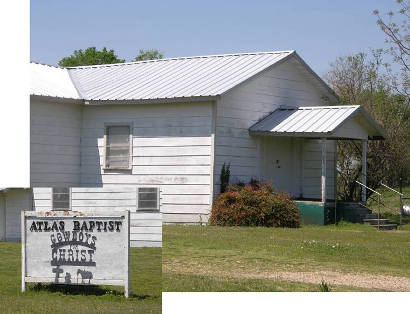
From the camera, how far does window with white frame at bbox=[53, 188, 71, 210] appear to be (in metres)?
6.60

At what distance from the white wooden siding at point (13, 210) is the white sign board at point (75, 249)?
0.14 metres

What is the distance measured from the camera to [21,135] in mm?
7121

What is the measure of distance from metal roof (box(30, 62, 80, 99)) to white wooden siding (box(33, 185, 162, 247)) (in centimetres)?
508

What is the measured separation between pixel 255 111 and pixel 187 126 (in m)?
4.91

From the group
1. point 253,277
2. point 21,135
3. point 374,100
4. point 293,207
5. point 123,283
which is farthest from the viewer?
point 374,100

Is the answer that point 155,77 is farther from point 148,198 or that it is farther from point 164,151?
point 148,198

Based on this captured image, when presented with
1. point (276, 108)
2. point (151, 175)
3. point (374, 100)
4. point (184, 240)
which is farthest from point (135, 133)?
point (374, 100)

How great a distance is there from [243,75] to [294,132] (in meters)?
2.17

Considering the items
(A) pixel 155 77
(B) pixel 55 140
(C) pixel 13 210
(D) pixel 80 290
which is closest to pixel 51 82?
(A) pixel 155 77

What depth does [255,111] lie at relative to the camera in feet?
63.6

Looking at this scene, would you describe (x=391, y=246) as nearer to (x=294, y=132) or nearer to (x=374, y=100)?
(x=294, y=132)

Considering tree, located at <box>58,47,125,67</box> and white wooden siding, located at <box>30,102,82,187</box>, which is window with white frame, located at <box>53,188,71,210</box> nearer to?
white wooden siding, located at <box>30,102,82,187</box>

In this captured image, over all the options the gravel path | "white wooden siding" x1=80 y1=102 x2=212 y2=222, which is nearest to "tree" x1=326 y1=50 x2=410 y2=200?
"white wooden siding" x1=80 y1=102 x2=212 y2=222

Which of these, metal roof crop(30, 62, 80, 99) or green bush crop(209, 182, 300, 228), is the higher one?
metal roof crop(30, 62, 80, 99)
